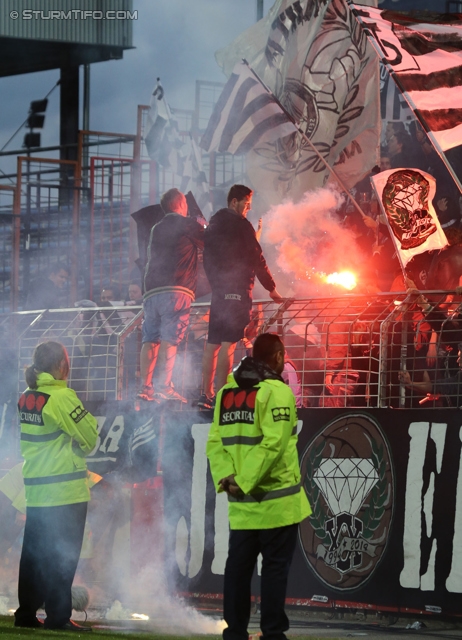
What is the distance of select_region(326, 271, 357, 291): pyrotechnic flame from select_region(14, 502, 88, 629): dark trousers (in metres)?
4.85

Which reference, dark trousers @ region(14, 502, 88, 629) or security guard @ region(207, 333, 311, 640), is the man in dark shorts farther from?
security guard @ region(207, 333, 311, 640)

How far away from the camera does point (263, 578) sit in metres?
6.54

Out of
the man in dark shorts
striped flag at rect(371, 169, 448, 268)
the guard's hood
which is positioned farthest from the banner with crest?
the guard's hood

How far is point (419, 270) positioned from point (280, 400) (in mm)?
4360

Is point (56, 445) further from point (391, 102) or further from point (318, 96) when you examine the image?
point (391, 102)

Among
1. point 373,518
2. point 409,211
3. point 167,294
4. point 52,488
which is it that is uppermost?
point 409,211

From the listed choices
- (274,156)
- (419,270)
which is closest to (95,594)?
(419,270)

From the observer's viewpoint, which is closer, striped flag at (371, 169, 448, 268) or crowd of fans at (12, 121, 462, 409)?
crowd of fans at (12, 121, 462, 409)

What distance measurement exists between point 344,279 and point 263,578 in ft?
18.7

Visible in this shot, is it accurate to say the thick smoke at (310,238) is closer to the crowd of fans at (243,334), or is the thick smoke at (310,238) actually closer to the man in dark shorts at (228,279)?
the crowd of fans at (243,334)

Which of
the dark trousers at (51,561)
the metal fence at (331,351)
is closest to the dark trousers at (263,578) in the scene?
the dark trousers at (51,561)

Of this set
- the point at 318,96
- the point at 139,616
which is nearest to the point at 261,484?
the point at 139,616

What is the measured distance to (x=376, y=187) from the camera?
1062 centimetres

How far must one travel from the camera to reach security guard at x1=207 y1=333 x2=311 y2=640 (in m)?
6.52
